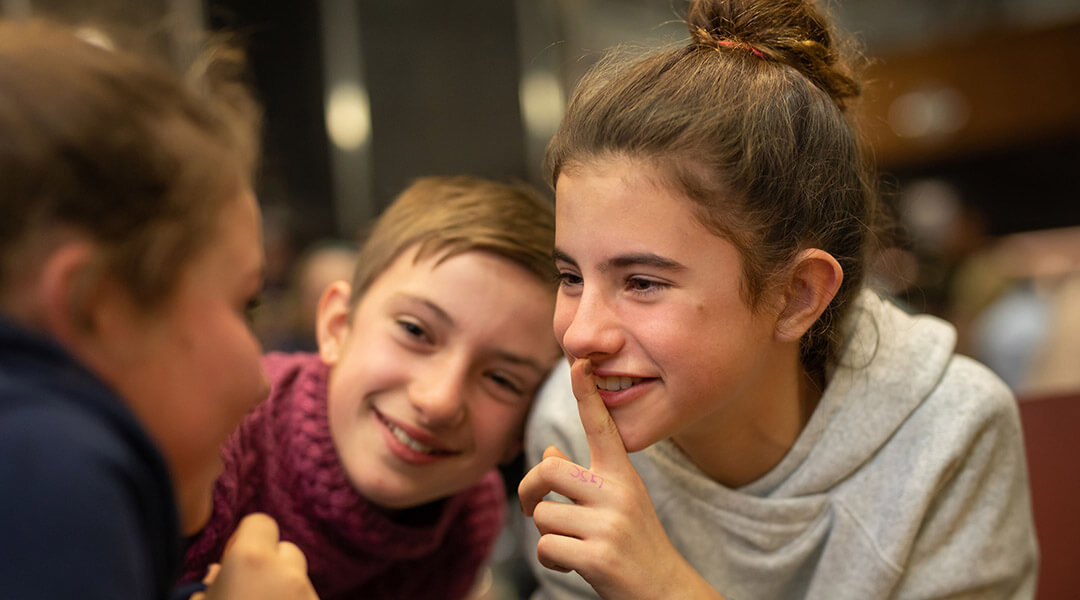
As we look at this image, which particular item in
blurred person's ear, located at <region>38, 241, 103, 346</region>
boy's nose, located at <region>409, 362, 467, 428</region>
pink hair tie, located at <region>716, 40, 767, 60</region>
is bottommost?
boy's nose, located at <region>409, 362, 467, 428</region>

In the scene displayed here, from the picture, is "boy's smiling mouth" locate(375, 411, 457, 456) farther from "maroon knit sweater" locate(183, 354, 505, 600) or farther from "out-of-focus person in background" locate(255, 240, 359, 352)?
"out-of-focus person in background" locate(255, 240, 359, 352)

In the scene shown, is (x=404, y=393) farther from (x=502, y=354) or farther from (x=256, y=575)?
(x=256, y=575)

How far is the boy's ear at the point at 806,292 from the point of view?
979 mm

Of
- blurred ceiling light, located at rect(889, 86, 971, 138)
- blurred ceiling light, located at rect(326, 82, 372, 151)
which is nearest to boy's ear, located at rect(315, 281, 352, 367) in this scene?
blurred ceiling light, located at rect(326, 82, 372, 151)

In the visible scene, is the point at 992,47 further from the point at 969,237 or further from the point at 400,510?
the point at 400,510

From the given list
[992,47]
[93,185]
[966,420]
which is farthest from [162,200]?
[992,47]

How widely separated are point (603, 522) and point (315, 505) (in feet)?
1.43

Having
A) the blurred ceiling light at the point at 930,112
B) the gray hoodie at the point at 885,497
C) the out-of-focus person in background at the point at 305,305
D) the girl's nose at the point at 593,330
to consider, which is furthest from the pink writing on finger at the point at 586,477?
the blurred ceiling light at the point at 930,112

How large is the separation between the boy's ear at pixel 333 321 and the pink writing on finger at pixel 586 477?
1.42 feet

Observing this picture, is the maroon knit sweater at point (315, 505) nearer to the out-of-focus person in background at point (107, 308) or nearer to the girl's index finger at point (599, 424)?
the girl's index finger at point (599, 424)

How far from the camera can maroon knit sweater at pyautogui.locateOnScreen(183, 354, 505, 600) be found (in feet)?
3.77

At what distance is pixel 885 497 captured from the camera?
106 cm

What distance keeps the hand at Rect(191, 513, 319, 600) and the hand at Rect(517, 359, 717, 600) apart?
28cm

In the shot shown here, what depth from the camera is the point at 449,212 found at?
120 cm
